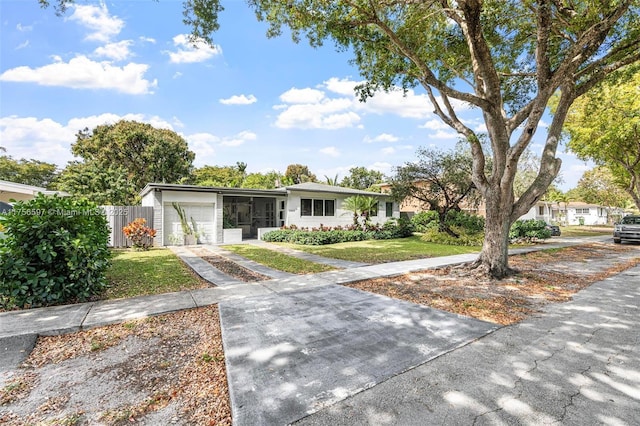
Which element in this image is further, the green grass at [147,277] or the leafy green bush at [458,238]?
the leafy green bush at [458,238]

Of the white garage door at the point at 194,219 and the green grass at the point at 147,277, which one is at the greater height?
the white garage door at the point at 194,219

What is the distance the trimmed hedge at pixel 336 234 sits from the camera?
584 inches

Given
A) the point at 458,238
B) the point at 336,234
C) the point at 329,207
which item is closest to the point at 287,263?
the point at 336,234

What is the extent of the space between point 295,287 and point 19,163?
42.6 meters

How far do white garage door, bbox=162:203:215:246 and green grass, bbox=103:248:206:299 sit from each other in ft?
13.9

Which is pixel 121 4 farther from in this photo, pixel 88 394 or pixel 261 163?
pixel 261 163

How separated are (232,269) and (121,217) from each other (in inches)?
328

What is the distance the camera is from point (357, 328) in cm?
393

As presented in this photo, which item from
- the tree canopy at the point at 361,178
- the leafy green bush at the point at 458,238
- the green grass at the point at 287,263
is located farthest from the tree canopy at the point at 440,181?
the tree canopy at the point at 361,178

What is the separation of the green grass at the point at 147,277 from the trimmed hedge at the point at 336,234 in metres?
6.57

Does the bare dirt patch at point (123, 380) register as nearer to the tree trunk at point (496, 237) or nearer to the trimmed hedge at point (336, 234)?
the tree trunk at point (496, 237)

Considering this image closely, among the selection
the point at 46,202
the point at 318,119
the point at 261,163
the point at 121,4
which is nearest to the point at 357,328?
the point at 46,202

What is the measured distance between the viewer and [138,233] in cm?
1227

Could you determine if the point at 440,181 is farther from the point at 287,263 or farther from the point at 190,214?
the point at 190,214
